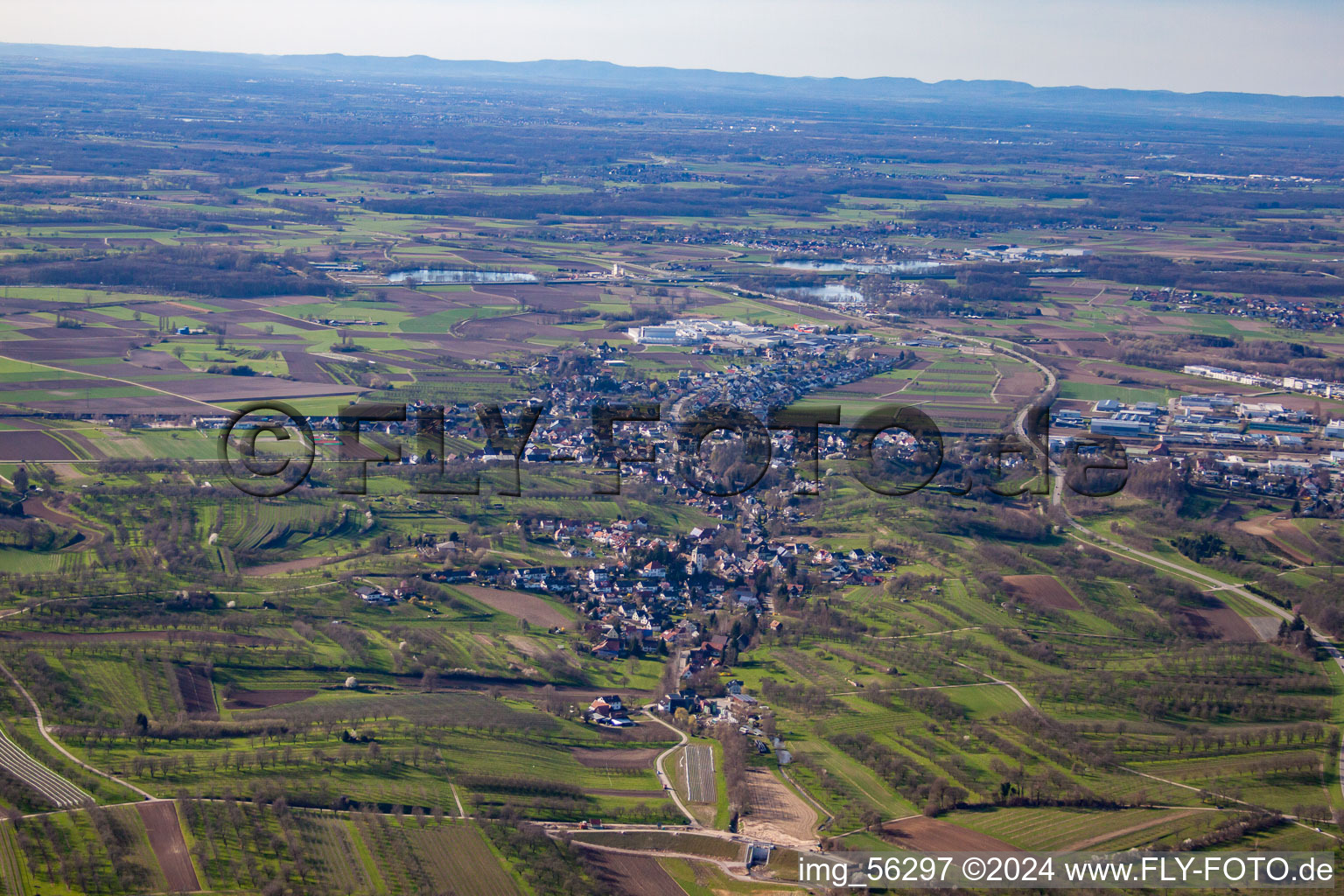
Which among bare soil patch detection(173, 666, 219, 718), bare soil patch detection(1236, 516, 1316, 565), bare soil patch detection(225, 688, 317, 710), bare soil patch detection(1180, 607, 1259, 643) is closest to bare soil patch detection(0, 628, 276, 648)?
bare soil patch detection(173, 666, 219, 718)

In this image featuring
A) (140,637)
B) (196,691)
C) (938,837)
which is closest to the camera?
(938,837)

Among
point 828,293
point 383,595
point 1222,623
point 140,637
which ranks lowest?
point 140,637

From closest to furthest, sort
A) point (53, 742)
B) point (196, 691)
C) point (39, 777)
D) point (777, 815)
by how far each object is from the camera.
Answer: point (39, 777) < point (777, 815) < point (53, 742) < point (196, 691)

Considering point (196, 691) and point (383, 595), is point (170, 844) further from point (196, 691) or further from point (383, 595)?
point (383, 595)

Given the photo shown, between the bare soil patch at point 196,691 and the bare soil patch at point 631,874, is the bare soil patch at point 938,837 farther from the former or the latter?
the bare soil patch at point 196,691

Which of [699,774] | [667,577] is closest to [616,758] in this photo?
[699,774]

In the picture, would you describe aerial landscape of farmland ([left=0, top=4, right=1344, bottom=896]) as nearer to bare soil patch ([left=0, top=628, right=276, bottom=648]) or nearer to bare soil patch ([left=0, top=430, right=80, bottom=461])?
bare soil patch ([left=0, top=628, right=276, bottom=648])
